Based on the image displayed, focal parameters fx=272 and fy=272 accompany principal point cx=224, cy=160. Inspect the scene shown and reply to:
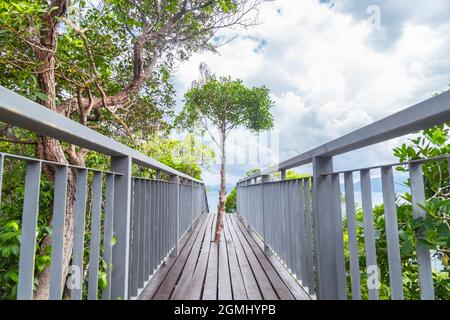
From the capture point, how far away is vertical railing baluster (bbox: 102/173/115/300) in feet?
4.16

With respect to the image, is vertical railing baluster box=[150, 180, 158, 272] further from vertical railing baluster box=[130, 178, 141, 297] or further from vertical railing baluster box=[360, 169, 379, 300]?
vertical railing baluster box=[360, 169, 379, 300]

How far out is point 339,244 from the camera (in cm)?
133

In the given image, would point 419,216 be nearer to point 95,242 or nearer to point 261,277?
point 95,242

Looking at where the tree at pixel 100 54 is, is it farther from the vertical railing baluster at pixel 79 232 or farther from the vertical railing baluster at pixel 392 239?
the vertical railing baluster at pixel 392 239

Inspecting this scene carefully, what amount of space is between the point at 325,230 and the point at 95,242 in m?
1.08

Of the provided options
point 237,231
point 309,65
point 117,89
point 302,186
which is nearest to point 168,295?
point 302,186

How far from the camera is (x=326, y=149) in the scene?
52.5 inches

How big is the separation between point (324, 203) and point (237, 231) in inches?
136

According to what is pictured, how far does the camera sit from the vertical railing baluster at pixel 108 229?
1269 millimetres

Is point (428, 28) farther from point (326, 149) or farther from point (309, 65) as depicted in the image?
point (309, 65)

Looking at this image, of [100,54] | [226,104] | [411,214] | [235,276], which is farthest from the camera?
[226,104]

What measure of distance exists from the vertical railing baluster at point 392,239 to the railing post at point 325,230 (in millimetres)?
390

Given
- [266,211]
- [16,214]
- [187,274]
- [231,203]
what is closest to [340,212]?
[187,274]
